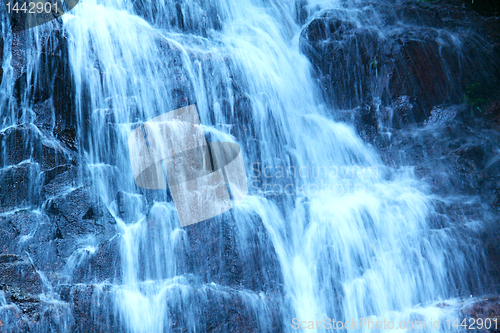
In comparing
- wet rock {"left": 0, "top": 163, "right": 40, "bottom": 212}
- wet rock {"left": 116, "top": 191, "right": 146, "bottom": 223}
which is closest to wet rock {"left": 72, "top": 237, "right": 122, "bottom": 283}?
A: wet rock {"left": 116, "top": 191, "right": 146, "bottom": 223}

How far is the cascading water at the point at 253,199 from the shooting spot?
18.4ft

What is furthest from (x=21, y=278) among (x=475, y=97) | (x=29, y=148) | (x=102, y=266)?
(x=475, y=97)

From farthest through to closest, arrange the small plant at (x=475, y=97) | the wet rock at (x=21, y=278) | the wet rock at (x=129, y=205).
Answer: the small plant at (x=475, y=97) < the wet rock at (x=129, y=205) < the wet rock at (x=21, y=278)

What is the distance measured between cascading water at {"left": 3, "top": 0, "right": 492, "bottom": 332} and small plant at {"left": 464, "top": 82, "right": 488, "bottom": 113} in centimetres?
244

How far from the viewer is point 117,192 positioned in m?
6.03

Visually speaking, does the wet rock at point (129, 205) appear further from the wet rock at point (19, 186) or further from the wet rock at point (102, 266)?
the wet rock at point (19, 186)

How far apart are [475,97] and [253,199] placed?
18.0 feet

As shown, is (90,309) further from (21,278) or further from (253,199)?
(253,199)

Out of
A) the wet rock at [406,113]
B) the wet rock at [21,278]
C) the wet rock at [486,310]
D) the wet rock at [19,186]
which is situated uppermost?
the wet rock at [406,113]

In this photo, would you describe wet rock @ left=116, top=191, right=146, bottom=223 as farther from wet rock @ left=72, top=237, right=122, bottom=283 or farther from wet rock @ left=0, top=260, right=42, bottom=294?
wet rock @ left=0, top=260, right=42, bottom=294

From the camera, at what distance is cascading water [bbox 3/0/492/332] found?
5617mm

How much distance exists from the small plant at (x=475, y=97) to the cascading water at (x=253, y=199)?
244 cm

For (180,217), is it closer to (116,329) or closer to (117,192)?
(117,192)

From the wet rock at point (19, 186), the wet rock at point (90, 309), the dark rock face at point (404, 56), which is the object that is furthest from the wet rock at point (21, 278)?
the dark rock face at point (404, 56)
